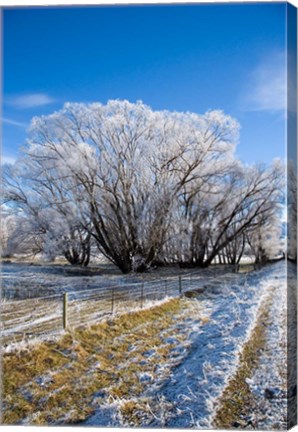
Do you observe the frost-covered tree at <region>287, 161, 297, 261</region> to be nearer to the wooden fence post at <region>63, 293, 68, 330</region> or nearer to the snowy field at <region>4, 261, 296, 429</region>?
the snowy field at <region>4, 261, 296, 429</region>

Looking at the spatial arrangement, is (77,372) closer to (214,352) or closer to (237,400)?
(214,352)

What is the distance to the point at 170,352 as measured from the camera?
12.2ft

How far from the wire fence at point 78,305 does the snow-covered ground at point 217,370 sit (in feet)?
1.06

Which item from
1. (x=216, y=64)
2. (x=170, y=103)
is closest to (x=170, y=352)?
(x=170, y=103)

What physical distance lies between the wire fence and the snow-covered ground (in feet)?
1.06

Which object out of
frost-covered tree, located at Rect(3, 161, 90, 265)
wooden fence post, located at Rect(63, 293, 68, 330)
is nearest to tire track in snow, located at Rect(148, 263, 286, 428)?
wooden fence post, located at Rect(63, 293, 68, 330)

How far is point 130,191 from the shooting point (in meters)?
3.96

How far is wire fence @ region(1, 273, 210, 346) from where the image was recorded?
3.72 m

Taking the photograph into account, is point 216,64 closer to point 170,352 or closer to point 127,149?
point 127,149

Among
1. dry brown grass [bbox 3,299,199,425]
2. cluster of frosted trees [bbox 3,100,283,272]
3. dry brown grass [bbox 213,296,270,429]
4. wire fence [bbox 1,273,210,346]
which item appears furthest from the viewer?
cluster of frosted trees [bbox 3,100,283,272]

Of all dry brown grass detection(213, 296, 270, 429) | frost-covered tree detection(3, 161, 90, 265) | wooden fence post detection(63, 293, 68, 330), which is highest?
frost-covered tree detection(3, 161, 90, 265)

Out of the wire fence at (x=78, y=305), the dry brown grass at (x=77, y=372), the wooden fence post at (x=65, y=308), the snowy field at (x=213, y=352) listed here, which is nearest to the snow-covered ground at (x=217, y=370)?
the snowy field at (x=213, y=352)

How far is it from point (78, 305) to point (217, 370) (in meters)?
1.14

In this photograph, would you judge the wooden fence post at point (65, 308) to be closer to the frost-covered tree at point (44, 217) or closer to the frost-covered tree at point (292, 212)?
the frost-covered tree at point (44, 217)
